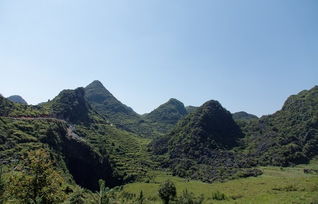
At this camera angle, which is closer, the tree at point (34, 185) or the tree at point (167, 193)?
the tree at point (34, 185)

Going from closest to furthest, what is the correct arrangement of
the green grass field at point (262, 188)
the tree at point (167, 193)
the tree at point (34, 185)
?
the tree at point (34, 185) < the green grass field at point (262, 188) < the tree at point (167, 193)

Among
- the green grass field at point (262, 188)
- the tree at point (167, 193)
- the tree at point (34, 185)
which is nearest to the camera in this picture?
the tree at point (34, 185)

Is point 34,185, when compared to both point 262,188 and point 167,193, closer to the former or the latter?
point 167,193

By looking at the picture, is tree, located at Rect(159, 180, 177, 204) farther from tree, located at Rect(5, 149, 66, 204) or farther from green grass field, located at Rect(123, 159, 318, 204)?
tree, located at Rect(5, 149, 66, 204)

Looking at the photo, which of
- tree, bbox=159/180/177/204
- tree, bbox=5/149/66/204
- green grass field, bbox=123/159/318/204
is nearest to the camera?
tree, bbox=5/149/66/204

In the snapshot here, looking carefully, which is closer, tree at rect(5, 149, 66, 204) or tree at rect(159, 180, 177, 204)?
tree at rect(5, 149, 66, 204)

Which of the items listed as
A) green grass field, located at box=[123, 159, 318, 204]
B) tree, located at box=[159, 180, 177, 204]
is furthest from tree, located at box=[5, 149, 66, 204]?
green grass field, located at box=[123, 159, 318, 204]

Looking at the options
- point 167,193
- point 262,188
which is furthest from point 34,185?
point 262,188

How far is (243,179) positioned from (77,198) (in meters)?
112

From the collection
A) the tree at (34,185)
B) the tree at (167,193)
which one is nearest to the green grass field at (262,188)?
the tree at (167,193)

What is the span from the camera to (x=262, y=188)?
14050 centimetres

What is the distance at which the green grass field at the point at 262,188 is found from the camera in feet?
405

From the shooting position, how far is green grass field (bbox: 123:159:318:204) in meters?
124

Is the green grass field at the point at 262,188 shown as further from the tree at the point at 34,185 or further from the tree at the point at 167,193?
the tree at the point at 34,185
